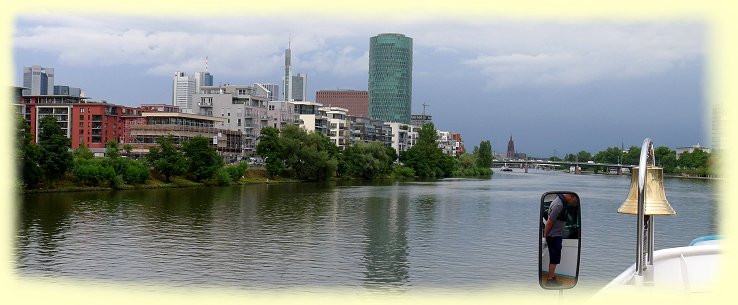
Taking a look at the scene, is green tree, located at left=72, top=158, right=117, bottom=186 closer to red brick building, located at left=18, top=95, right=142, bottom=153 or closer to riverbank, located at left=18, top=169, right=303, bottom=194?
riverbank, located at left=18, top=169, right=303, bottom=194

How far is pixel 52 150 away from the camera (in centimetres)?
3164

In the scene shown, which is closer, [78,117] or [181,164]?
[181,164]

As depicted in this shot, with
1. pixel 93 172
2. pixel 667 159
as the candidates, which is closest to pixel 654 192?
pixel 93 172

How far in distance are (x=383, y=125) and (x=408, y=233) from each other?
79.4 meters

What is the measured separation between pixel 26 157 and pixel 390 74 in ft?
448

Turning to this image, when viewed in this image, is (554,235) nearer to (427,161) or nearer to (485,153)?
(427,161)

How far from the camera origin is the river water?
13.5 meters

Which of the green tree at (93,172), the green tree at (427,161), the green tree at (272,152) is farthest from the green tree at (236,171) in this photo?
the green tree at (427,161)

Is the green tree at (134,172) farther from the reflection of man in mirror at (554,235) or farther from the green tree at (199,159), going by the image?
→ the reflection of man in mirror at (554,235)

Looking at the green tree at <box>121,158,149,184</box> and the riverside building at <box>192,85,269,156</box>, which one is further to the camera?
the riverside building at <box>192,85,269,156</box>

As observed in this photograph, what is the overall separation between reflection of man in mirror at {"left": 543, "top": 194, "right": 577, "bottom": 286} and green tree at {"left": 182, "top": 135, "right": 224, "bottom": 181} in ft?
129

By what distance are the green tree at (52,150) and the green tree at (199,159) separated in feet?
31.1

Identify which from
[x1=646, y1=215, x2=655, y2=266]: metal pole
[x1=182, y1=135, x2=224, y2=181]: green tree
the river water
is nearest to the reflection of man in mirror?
[x1=646, y1=215, x2=655, y2=266]: metal pole

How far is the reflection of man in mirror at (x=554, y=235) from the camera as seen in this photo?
3.29 metres
